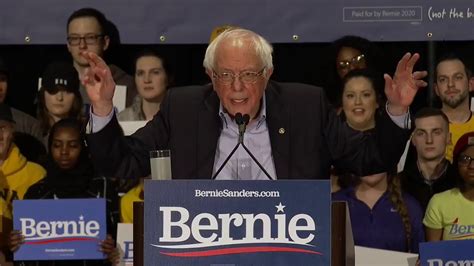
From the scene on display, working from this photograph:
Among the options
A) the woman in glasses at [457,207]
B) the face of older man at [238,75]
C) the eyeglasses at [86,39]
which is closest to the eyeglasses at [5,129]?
the eyeglasses at [86,39]

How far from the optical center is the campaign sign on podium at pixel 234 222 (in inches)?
132

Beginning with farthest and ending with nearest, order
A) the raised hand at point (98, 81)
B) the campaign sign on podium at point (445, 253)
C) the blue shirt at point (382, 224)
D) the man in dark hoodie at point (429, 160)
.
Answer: the man in dark hoodie at point (429, 160), the blue shirt at point (382, 224), the campaign sign on podium at point (445, 253), the raised hand at point (98, 81)

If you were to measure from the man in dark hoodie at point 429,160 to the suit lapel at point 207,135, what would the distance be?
2858 mm

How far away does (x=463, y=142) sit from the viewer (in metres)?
7.20

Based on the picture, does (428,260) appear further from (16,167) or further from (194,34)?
(16,167)

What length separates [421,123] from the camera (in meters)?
7.28

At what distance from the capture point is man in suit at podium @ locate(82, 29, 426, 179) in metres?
4.31

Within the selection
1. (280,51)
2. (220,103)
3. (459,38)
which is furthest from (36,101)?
(220,103)

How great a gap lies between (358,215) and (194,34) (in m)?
→ 1.50

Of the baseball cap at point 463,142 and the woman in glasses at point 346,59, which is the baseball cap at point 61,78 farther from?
the baseball cap at point 463,142

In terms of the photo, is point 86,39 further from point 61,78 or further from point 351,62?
point 351,62

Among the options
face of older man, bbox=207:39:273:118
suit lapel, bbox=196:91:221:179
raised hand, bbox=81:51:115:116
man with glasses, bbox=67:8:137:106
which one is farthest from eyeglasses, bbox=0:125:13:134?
raised hand, bbox=81:51:115:116

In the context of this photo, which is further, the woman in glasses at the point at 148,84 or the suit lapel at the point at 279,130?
the woman in glasses at the point at 148,84

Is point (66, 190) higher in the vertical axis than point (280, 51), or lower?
lower
